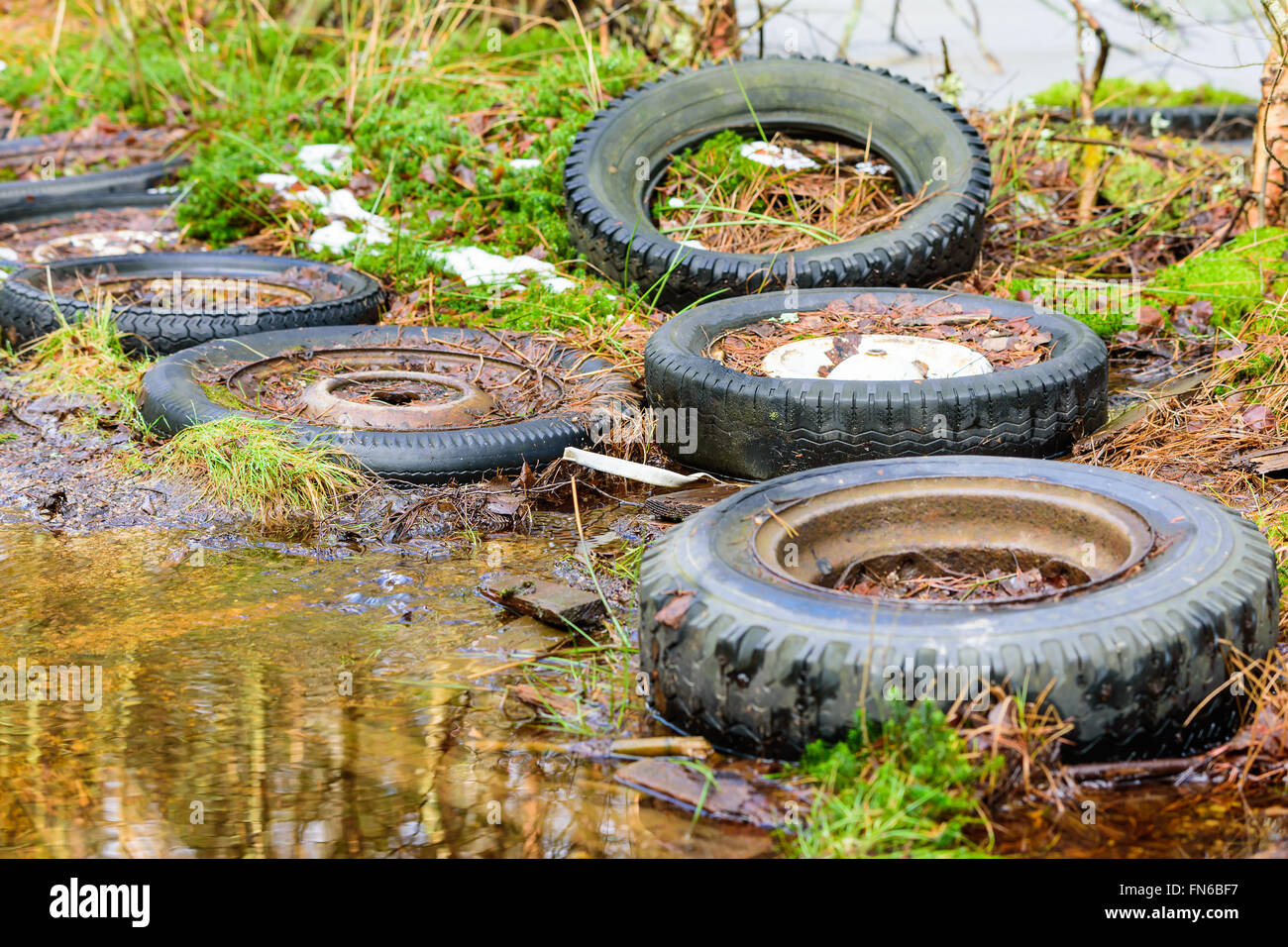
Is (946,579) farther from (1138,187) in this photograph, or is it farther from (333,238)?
(1138,187)

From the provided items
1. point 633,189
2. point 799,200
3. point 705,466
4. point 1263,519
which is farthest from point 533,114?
point 1263,519

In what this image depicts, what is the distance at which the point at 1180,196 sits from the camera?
6.57 meters

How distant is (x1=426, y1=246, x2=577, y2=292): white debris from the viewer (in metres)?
5.75

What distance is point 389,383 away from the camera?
4789 millimetres

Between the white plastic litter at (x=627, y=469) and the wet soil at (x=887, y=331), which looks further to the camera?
the wet soil at (x=887, y=331)

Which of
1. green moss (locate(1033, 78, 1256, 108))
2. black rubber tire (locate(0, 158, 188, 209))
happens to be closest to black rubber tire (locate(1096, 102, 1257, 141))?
green moss (locate(1033, 78, 1256, 108))

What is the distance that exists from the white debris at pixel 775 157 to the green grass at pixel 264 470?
2.93m

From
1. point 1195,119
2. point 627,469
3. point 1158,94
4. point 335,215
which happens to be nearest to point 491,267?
point 335,215

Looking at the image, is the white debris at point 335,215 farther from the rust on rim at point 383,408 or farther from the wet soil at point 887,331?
the wet soil at point 887,331

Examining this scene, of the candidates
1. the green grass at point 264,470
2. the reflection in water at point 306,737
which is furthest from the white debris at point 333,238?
the reflection in water at point 306,737

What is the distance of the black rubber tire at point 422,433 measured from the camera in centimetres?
410

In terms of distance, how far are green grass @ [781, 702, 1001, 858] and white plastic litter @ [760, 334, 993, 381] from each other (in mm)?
1927

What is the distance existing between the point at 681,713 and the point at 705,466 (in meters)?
1.73

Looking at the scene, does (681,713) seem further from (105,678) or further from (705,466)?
(705,466)
